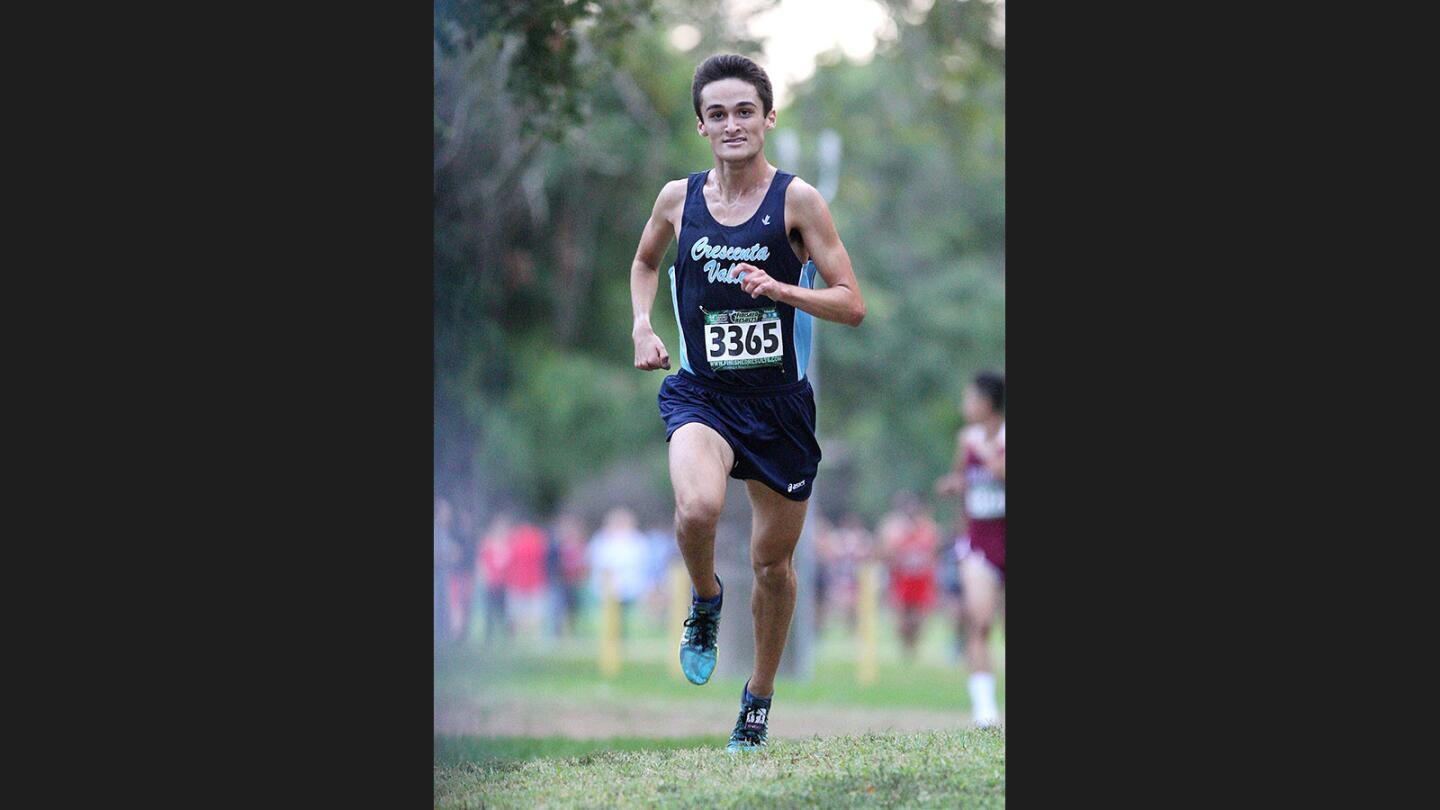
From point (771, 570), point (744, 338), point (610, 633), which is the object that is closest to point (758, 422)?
point (744, 338)

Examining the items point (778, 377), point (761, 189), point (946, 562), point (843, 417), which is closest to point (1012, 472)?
point (778, 377)

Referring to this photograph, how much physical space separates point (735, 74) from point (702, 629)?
→ 2216 millimetres

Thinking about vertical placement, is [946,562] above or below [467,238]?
below

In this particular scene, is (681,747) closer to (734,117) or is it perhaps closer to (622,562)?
(734,117)

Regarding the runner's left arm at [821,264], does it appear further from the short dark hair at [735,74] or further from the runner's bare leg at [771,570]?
the runner's bare leg at [771,570]

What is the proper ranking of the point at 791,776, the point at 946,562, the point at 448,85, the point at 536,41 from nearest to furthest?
the point at 791,776
the point at 448,85
the point at 536,41
the point at 946,562

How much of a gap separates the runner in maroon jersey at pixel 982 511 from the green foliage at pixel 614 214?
2.04 meters

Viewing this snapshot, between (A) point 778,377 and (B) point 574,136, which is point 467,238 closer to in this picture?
(B) point 574,136

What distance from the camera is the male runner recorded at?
6.29m

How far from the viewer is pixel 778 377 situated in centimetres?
649

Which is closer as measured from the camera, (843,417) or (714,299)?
(714,299)

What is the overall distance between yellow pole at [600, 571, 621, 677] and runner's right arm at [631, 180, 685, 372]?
29.4ft

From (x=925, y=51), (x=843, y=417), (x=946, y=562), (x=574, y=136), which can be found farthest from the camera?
(x=843, y=417)

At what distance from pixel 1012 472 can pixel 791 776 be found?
54.6 inches
